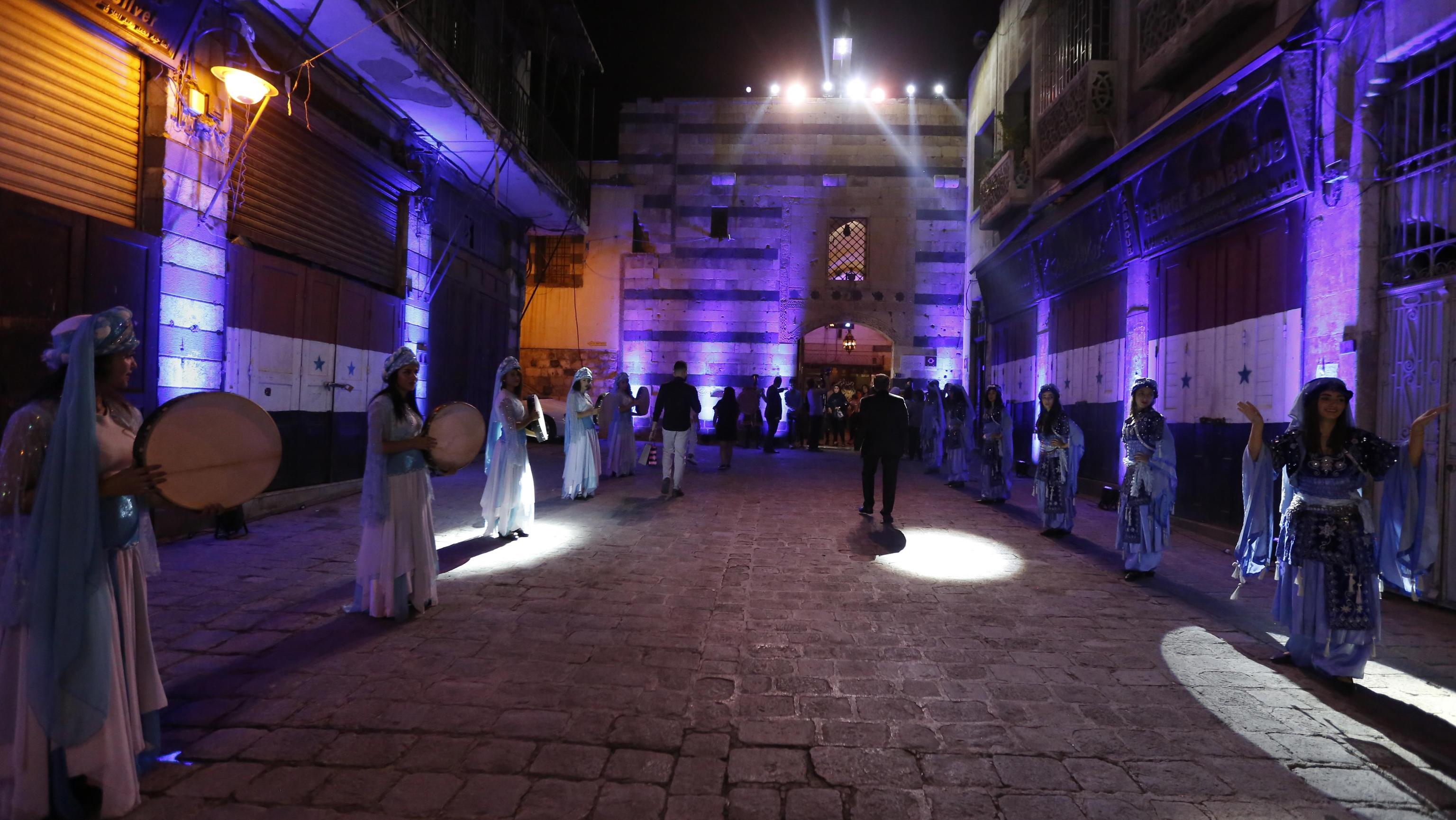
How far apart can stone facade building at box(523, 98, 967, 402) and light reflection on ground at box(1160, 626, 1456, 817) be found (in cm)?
1739

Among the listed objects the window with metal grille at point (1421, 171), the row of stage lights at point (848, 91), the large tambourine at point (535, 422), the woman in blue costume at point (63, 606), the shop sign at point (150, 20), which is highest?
the row of stage lights at point (848, 91)

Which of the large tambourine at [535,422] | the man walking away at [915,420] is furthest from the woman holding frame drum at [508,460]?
the man walking away at [915,420]

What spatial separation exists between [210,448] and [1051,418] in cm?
775

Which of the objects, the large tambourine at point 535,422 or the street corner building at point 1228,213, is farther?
the large tambourine at point 535,422

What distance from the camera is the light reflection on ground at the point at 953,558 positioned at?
19.9 feet

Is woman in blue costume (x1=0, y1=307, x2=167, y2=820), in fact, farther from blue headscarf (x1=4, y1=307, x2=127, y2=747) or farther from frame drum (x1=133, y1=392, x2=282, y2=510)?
frame drum (x1=133, y1=392, x2=282, y2=510)

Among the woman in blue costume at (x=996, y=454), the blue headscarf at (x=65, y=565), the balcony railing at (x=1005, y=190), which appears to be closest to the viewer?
the blue headscarf at (x=65, y=565)

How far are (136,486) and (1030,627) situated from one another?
15.6 feet

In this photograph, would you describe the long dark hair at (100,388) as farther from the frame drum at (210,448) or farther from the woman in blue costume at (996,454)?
the woman in blue costume at (996,454)

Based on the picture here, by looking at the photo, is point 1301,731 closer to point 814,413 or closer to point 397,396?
point 397,396

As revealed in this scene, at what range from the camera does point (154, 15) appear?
6.55 metres

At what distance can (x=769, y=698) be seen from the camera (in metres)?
3.44

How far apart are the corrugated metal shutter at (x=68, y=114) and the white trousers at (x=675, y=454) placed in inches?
252

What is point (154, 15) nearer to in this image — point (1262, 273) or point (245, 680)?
point (245, 680)
